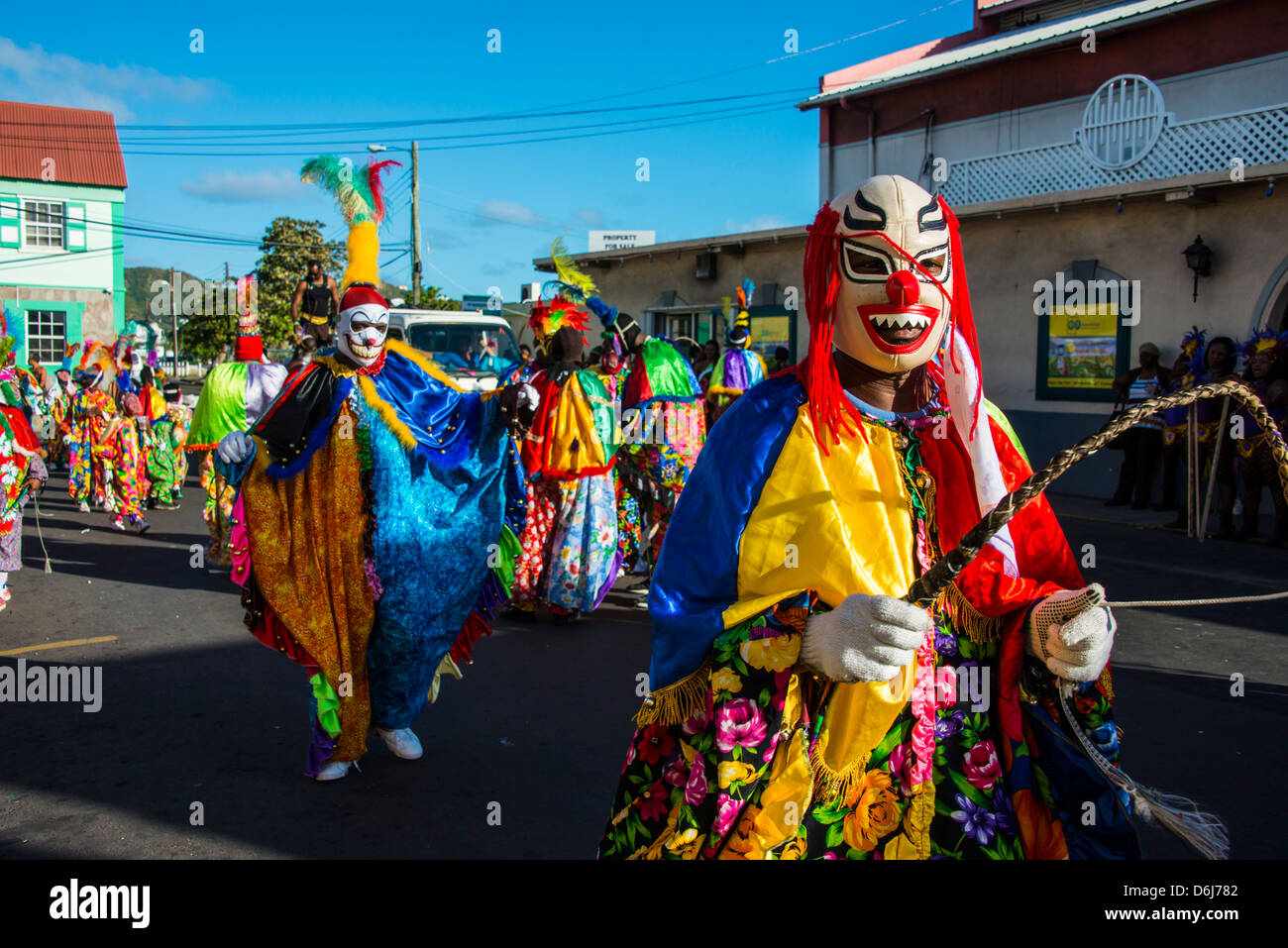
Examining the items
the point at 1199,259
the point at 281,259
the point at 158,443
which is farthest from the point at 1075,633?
the point at 281,259

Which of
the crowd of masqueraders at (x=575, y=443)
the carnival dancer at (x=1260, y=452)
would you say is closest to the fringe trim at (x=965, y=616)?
the crowd of masqueraders at (x=575, y=443)

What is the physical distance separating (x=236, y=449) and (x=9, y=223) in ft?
115

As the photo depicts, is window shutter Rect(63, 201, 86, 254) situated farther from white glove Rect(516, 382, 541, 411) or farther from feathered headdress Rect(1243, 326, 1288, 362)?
white glove Rect(516, 382, 541, 411)

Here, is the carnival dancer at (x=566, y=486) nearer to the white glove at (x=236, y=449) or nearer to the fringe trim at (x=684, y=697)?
the white glove at (x=236, y=449)

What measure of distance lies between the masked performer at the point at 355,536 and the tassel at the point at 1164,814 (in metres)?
2.80

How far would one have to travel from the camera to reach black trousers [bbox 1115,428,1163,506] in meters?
11.9

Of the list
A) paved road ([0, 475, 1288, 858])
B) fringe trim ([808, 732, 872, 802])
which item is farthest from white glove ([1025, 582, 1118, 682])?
paved road ([0, 475, 1288, 858])

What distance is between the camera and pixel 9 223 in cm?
3266

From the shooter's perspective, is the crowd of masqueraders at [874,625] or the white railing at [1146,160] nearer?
the crowd of masqueraders at [874,625]

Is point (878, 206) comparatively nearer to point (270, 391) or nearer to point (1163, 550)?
point (270, 391)

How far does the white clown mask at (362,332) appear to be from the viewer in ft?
13.9

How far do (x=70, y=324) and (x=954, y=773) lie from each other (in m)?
36.3
